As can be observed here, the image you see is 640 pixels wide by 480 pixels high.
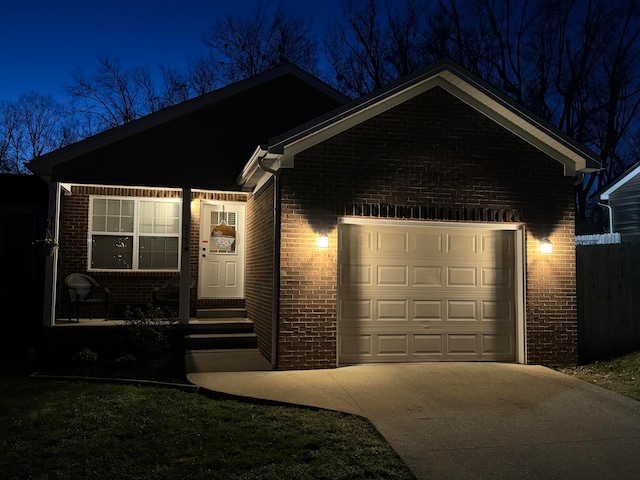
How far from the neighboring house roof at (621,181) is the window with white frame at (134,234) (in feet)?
40.4

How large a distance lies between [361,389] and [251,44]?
934 inches

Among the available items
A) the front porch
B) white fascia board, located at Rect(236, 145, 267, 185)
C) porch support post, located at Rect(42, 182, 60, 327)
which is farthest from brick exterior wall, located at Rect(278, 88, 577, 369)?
porch support post, located at Rect(42, 182, 60, 327)

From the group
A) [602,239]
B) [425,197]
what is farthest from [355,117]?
[602,239]

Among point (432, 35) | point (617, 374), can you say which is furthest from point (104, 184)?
point (432, 35)

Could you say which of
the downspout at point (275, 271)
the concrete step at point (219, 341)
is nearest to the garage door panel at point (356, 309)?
the downspout at point (275, 271)

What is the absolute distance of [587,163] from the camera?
9.20 meters

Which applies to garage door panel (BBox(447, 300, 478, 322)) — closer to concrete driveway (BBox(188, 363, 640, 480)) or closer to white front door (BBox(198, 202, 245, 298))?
concrete driveway (BBox(188, 363, 640, 480))

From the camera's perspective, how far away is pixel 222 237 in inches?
447

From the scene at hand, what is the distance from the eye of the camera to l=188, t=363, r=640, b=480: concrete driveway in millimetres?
4934

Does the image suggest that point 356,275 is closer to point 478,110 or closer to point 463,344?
point 463,344

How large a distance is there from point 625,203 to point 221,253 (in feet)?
39.7

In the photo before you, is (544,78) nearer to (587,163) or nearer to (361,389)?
(587,163)

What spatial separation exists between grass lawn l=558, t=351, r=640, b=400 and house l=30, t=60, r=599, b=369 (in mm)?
385

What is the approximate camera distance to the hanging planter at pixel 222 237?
447 inches
